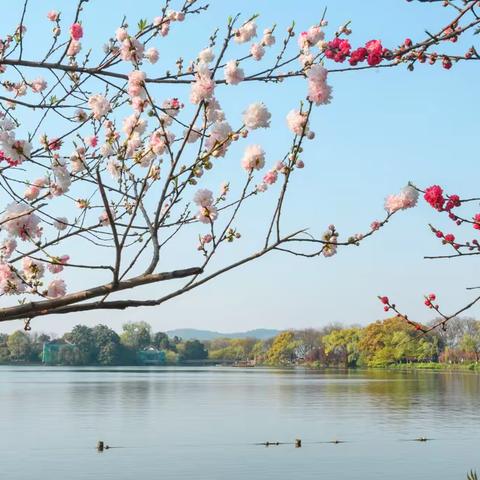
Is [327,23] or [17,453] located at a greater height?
[327,23]

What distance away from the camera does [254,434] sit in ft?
115

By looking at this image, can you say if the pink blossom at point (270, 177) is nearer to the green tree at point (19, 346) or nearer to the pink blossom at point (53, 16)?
the pink blossom at point (53, 16)

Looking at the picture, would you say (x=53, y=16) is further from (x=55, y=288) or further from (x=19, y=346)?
(x=19, y=346)

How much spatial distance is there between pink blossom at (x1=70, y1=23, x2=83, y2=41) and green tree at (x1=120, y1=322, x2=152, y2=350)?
16694cm

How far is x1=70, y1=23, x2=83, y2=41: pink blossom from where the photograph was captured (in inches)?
265

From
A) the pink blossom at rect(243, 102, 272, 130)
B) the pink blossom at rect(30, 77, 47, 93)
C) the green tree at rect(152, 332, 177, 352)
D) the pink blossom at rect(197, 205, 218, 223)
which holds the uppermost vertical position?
the green tree at rect(152, 332, 177, 352)

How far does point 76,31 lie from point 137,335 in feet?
554

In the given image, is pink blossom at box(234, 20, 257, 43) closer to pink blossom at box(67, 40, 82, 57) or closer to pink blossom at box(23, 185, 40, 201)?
pink blossom at box(67, 40, 82, 57)

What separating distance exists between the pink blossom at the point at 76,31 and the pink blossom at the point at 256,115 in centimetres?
201

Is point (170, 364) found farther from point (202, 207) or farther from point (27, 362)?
point (202, 207)

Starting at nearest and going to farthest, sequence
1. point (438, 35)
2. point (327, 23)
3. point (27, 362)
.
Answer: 1. point (438, 35)
2. point (327, 23)
3. point (27, 362)

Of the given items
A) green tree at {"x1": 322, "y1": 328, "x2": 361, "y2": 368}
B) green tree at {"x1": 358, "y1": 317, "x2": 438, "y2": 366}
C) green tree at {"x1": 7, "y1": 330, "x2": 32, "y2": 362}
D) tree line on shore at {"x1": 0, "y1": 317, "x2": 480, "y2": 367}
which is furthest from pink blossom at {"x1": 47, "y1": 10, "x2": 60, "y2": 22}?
green tree at {"x1": 7, "y1": 330, "x2": 32, "y2": 362}

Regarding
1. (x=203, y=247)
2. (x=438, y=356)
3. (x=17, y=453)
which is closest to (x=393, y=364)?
(x=438, y=356)

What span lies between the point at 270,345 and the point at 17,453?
15453cm
